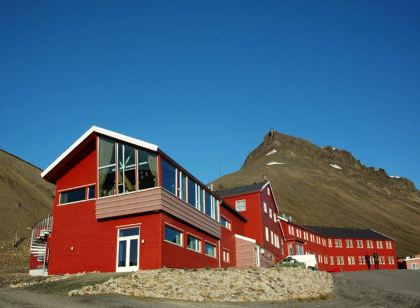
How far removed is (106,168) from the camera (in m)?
30.9

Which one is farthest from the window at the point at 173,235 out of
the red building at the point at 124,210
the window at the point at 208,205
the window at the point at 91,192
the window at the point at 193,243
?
the window at the point at 91,192

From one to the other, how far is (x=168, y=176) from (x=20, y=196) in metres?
73.9

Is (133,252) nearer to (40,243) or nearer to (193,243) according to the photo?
(193,243)

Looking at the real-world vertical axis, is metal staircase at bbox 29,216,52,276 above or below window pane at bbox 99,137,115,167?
below

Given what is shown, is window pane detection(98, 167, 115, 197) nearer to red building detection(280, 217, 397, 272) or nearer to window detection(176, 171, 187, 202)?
window detection(176, 171, 187, 202)

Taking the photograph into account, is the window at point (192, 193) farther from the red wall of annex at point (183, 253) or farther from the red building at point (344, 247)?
the red building at point (344, 247)

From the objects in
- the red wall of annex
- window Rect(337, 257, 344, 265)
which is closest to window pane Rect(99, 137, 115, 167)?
the red wall of annex

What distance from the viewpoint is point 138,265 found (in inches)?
1079

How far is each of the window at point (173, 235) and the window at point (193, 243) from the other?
4.99 ft

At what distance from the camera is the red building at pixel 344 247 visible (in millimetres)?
83238

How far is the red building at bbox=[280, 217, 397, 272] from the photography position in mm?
83238

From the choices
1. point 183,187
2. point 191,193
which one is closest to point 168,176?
point 183,187

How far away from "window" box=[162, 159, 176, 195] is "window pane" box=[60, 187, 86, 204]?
661 centimetres

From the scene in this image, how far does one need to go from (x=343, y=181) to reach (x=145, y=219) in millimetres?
171977
